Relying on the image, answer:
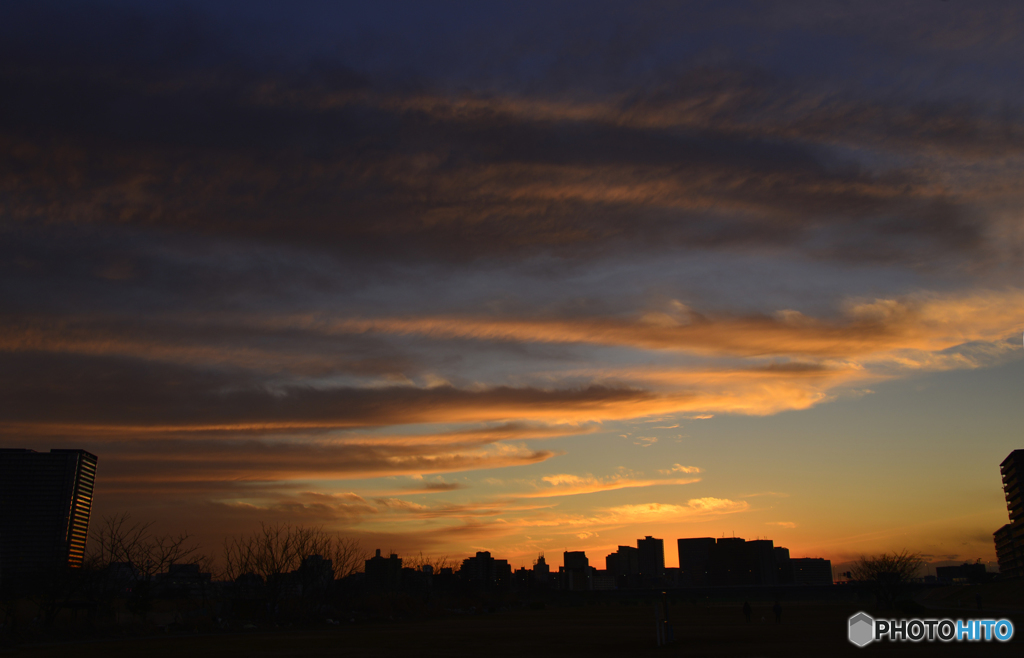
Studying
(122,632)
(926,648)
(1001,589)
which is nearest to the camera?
(926,648)

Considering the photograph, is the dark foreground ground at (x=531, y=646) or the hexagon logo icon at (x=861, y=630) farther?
the hexagon logo icon at (x=861, y=630)

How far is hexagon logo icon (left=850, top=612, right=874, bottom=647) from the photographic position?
138 feet

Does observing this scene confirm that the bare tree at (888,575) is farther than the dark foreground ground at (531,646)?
Yes

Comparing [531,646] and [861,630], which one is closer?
[531,646]

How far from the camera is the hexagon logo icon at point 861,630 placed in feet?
138

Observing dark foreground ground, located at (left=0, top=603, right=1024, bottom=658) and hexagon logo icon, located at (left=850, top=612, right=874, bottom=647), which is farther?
hexagon logo icon, located at (left=850, top=612, right=874, bottom=647)

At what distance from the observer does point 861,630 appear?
51.2 m

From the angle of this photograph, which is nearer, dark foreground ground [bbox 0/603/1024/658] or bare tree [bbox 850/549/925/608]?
dark foreground ground [bbox 0/603/1024/658]

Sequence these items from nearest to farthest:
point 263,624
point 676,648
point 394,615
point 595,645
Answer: point 676,648, point 595,645, point 263,624, point 394,615

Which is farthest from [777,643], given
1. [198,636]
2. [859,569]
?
[859,569]

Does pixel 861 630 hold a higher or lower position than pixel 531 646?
higher

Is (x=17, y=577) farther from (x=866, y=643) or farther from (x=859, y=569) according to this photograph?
(x=859, y=569)

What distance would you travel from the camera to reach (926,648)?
36.2 meters

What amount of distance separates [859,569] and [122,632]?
118 meters
